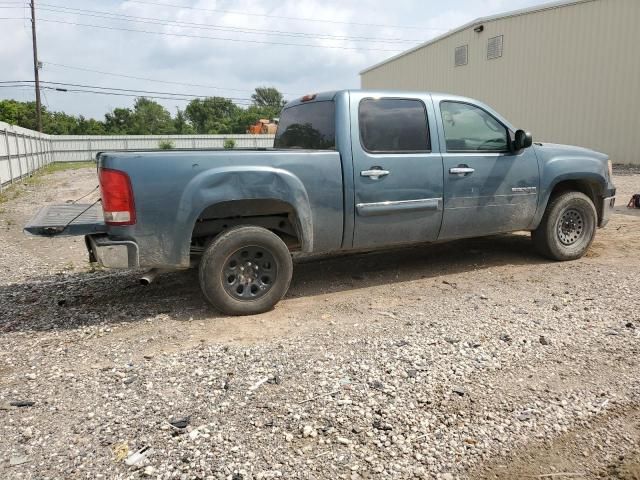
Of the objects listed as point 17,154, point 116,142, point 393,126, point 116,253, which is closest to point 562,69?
point 393,126

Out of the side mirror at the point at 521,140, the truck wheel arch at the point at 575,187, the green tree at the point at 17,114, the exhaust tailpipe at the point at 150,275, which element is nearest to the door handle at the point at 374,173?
the side mirror at the point at 521,140

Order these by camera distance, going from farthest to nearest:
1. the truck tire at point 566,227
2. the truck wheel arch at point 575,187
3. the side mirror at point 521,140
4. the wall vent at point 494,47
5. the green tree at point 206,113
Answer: the green tree at point 206,113, the wall vent at point 494,47, the truck tire at point 566,227, the truck wheel arch at point 575,187, the side mirror at point 521,140

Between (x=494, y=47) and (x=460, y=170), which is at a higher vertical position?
(x=494, y=47)

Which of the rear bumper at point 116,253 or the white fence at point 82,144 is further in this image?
the white fence at point 82,144

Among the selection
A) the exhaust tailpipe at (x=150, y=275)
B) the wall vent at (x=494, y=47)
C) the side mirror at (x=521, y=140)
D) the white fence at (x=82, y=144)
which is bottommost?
the exhaust tailpipe at (x=150, y=275)

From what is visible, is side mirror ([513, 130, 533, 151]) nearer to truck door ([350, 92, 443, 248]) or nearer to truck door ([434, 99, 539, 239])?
truck door ([434, 99, 539, 239])

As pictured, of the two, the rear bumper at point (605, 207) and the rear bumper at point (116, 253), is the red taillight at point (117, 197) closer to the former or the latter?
the rear bumper at point (116, 253)

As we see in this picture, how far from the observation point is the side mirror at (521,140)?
18.2ft

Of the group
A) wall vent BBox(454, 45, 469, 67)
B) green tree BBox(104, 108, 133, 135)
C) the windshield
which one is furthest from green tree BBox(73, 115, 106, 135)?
the windshield

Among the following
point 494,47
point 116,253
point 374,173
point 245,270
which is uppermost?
point 494,47

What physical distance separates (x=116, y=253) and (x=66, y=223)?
1.64 feet

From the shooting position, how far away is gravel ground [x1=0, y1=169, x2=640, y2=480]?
8.52 feet

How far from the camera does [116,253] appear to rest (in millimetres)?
4102

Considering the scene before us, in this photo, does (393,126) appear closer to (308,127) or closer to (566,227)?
(308,127)
